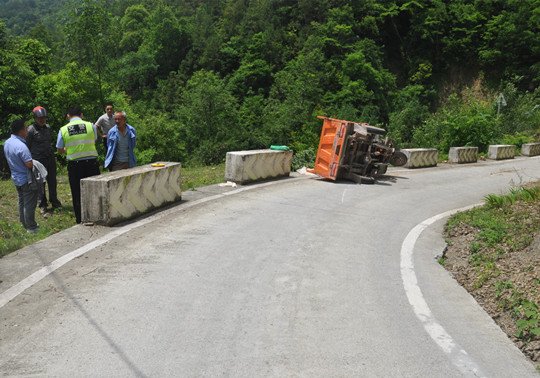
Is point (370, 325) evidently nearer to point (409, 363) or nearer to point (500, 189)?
point (409, 363)

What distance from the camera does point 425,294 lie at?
604cm

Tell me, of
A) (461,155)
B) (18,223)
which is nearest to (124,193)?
(18,223)

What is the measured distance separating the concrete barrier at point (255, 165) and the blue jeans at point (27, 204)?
4.98m

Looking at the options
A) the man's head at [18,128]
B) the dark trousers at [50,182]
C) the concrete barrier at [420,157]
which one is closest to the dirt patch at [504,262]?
the man's head at [18,128]

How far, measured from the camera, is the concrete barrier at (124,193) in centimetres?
790

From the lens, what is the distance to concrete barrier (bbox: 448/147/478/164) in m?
22.2

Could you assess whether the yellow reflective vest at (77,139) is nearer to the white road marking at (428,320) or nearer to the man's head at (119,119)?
the man's head at (119,119)

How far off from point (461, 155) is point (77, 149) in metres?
17.7

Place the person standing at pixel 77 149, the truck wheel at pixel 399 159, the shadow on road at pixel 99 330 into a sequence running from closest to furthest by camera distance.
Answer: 1. the shadow on road at pixel 99 330
2. the person standing at pixel 77 149
3. the truck wheel at pixel 399 159

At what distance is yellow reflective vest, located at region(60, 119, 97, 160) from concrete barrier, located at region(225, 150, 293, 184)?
13.2 feet

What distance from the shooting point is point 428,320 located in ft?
17.1

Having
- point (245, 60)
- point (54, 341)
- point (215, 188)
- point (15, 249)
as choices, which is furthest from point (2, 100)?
point (245, 60)

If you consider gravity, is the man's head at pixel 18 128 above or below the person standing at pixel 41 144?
above

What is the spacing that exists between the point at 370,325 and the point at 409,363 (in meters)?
0.76
